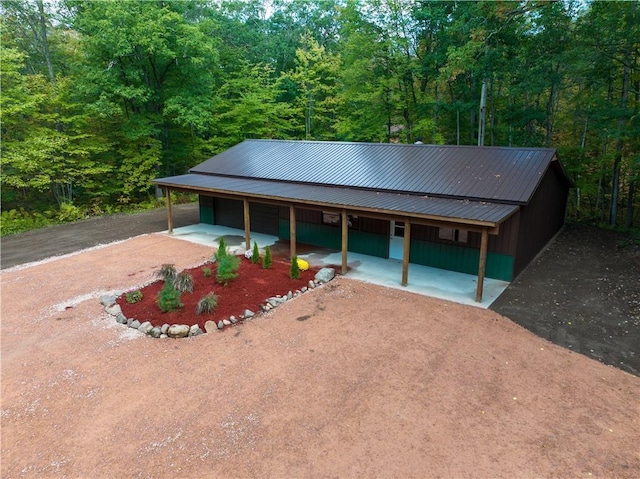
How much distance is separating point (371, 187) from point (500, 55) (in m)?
A: 9.17

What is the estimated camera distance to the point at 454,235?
11.0 m

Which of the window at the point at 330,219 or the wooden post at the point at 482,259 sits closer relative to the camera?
the wooden post at the point at 482,259

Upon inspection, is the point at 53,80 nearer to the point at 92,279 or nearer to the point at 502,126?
the point at 92,279

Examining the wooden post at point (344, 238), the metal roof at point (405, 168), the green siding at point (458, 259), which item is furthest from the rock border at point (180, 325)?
the metal roof at point (405, 168)

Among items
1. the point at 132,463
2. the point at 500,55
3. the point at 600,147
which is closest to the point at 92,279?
the point at 132,463

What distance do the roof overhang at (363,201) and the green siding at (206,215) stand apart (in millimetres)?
2190

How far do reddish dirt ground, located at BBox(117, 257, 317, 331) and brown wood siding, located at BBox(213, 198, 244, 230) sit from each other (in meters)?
5.02

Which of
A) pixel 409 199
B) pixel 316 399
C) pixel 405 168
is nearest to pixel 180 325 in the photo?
pixel 316 399

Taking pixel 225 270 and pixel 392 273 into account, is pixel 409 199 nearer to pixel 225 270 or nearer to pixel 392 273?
pixel 392 273

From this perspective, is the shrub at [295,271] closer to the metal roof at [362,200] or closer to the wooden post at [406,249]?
the metal roof at [362,200]

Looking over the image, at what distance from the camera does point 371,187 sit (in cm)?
1197

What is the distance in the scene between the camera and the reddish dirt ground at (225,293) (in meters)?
8.12

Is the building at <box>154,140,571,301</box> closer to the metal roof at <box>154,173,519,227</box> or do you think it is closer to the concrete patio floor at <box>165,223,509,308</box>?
the metal roof at <box>154,173,519,227</box>

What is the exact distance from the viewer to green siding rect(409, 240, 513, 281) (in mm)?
10352
